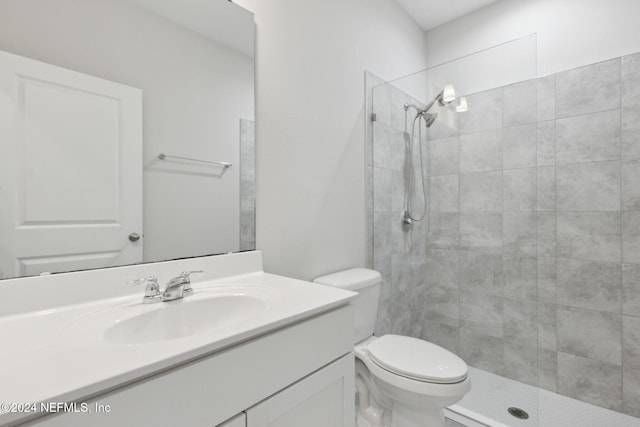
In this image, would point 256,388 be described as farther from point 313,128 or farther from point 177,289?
point 313,128

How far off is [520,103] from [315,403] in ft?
6.06

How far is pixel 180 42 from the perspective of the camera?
3.65 feet

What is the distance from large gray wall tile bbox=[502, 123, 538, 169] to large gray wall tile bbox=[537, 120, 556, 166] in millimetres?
67

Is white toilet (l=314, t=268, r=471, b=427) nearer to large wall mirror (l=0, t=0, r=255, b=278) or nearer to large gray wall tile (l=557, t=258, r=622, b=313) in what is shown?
large wall mirror (l=0, t=0, r=255, b=278)

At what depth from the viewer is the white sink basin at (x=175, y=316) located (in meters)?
0.74

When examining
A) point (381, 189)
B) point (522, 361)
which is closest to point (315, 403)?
point (381, 189)

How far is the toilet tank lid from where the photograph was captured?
1.42 metres

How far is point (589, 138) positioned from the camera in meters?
1.75

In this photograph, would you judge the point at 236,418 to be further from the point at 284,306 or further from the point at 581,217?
the point at 581,217

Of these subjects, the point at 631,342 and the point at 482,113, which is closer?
the point at 631,342

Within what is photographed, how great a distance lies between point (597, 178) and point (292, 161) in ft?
5.77

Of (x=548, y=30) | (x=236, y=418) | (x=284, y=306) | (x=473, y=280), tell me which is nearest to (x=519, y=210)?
(x=473, y=280)

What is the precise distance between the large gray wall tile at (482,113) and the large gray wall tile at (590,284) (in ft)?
3.07

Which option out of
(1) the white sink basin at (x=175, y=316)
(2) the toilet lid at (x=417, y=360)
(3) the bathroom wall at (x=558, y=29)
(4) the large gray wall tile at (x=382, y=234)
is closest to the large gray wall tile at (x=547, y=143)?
(3) the bathroom wall at (x=558, y=29)
